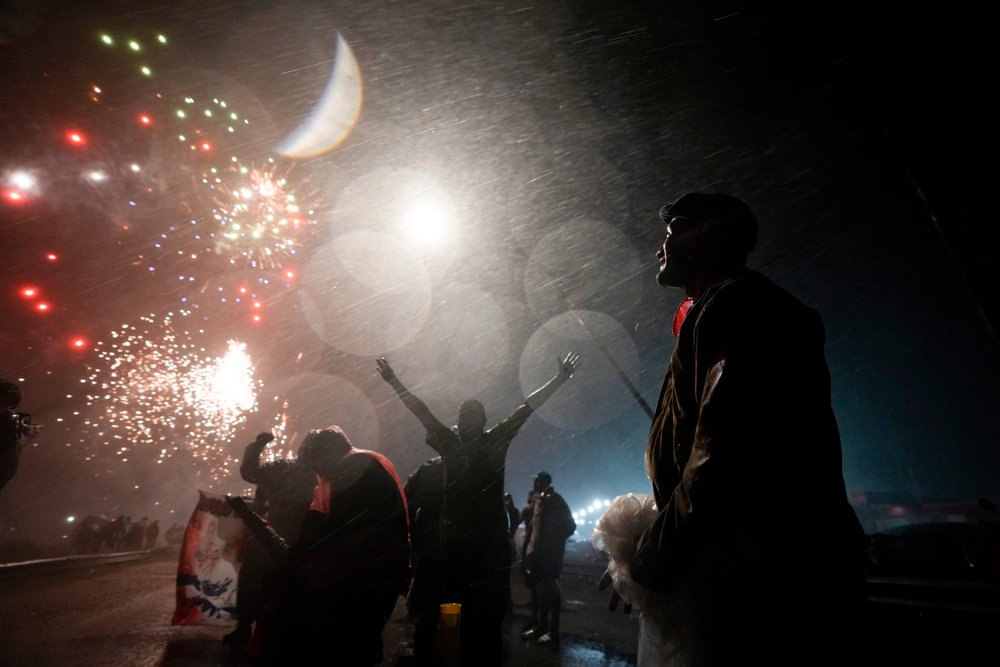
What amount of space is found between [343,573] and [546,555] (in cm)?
501

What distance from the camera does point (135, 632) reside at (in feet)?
16.3

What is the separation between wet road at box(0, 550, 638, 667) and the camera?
13.4 ft

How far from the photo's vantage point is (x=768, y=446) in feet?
3.74

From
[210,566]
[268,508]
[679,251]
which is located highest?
[679,251]

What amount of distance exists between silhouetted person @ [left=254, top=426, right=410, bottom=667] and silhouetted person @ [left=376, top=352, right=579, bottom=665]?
0.68 m

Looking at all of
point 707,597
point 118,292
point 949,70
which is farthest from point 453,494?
point 118,292

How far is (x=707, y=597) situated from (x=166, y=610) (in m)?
8.76

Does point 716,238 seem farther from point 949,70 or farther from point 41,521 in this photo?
point 41,521

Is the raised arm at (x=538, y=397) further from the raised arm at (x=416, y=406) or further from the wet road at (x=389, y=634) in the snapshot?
the wet road at (x=389, y=634)

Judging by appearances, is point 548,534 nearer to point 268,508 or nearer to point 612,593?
point 268,508

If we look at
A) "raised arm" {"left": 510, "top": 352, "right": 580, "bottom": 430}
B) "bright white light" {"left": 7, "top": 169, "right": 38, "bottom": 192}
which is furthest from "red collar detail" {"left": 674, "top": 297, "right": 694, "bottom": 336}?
"bright white light" {"left": 7, "top": 169, "right": 38, "bottom": 192}

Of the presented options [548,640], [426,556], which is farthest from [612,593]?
[548,640]

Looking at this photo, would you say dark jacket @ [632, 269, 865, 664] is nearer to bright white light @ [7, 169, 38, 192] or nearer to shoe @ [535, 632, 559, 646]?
shoe @ [535, 632, 559, 646]

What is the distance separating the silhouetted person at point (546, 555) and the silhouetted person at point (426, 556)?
274 centimetres
